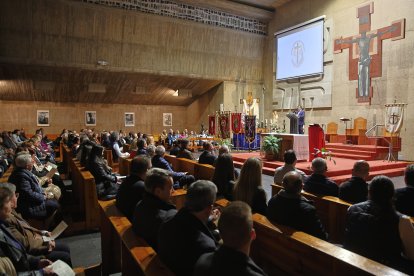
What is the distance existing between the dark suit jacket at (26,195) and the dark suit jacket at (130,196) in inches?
46.5

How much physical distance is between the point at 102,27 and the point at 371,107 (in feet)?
36.3

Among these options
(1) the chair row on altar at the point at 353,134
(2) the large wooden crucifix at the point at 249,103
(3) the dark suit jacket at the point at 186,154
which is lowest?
(3) the dark suit jacket at the point at 186,154

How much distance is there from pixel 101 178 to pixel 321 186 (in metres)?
3.00

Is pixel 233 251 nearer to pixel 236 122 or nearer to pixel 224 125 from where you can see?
pixel 236 122

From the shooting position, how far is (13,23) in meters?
11.0

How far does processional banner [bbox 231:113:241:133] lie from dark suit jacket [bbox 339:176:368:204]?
9.87 meters

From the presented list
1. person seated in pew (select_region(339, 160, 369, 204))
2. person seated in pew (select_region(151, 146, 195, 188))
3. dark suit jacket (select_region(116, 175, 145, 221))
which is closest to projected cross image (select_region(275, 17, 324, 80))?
person seated in pew (select_region(151, 146, 195, 188))

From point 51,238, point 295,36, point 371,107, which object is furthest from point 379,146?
point 51,238

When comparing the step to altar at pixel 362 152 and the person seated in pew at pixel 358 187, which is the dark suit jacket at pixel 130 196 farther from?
the step to altar at pixel 362 152

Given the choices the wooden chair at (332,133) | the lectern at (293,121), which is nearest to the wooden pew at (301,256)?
the lectern at (293,121)

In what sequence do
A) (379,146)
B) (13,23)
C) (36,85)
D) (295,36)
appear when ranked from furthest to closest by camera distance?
(295,36) → (36,85) → (13,23) → (379,146)

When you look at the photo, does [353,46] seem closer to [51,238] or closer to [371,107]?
[371,107]

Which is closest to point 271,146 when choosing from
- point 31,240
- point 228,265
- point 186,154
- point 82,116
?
point 186,154

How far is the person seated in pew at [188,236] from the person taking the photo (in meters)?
1.52
